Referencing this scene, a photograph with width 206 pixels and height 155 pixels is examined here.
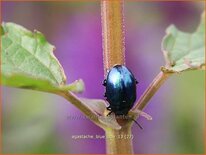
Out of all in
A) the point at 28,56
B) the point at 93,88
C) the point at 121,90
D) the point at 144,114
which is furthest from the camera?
the point at 93,88

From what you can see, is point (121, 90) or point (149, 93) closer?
point (149, 93)

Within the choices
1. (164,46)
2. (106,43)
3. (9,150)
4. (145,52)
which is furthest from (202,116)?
(106,43)

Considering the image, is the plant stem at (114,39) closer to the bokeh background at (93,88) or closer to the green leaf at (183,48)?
the green leaf at (183,48)

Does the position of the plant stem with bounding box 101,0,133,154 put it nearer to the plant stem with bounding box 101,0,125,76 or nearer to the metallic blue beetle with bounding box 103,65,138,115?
the plant stem with bounding box 101,0,125,76

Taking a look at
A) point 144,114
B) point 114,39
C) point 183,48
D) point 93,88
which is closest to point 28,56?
point 114,39

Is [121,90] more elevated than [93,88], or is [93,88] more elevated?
[121,90]

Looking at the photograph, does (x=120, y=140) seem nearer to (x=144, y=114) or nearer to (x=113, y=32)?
(x=144, y=114)

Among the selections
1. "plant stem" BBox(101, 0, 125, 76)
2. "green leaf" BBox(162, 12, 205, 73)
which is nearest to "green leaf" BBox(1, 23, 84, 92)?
"plant stem" BBox(101, 0, 125, 76)

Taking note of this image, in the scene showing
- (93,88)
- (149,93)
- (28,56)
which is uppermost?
(28,56)
